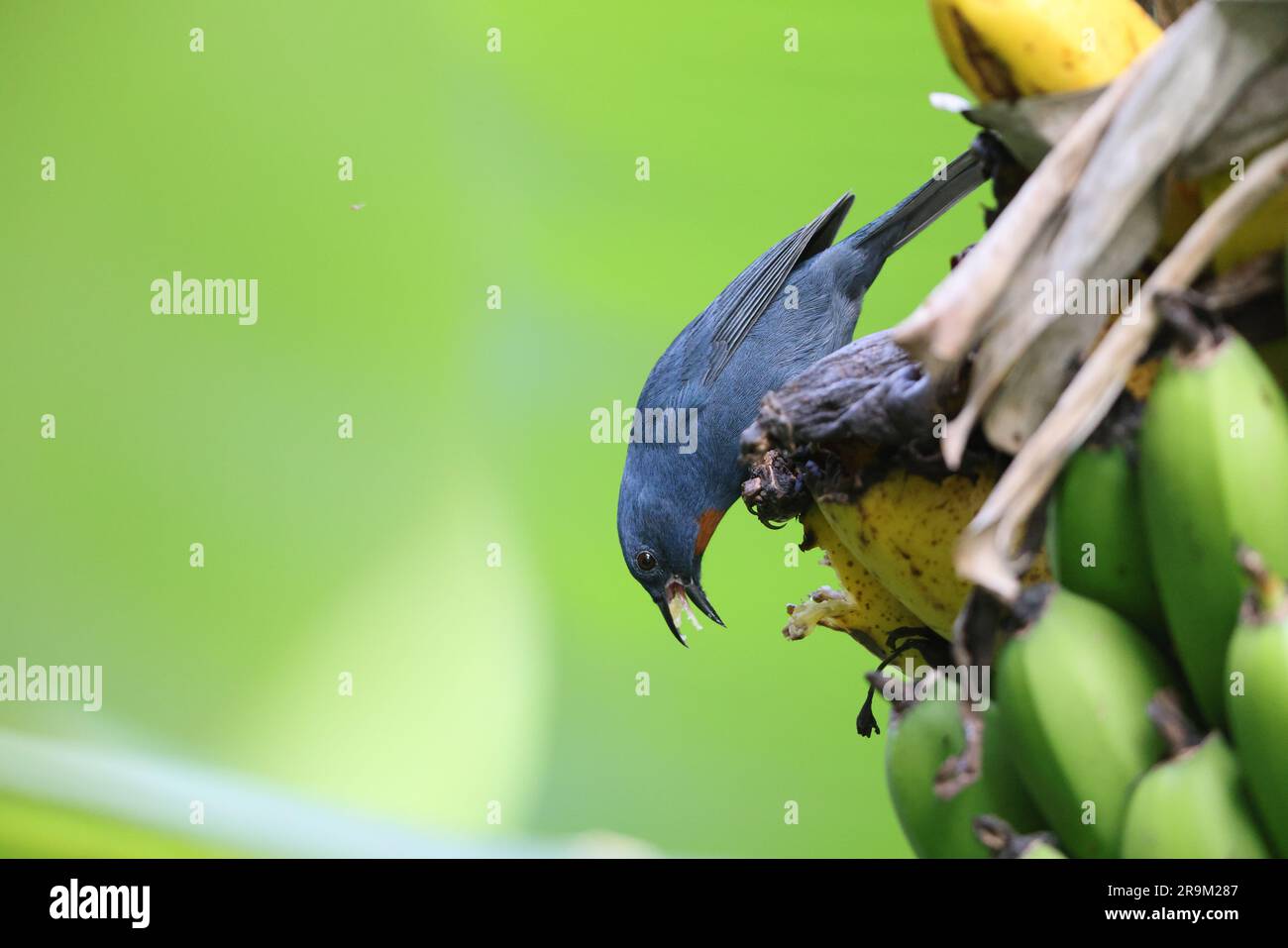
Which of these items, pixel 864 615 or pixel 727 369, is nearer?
pixel 864 615

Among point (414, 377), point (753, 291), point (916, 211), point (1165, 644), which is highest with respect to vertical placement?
point (916, 211)

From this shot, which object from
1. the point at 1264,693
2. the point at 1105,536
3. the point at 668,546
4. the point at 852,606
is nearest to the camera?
the point at 1264,693

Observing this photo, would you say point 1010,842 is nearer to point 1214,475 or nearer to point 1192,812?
point 1192,812

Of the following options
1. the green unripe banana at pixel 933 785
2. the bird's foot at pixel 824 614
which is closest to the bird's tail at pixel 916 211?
the bird's foot at pixel 824 614

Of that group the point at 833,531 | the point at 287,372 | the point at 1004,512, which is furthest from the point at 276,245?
the point at 1004,512

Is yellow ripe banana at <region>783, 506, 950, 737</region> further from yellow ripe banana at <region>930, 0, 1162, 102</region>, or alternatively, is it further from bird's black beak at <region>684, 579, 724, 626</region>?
bird's black beak at <region>684, 579, 724, 626</region>

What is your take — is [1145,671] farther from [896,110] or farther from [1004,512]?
[896,110]

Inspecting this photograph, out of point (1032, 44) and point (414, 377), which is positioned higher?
point (414, 377)

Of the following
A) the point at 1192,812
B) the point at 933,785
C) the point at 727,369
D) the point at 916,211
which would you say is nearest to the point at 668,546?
the point at 727,369
